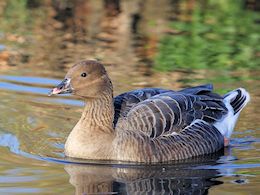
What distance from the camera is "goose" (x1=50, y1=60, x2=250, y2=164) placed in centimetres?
1145

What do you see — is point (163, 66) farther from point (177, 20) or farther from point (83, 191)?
point (83, 191)

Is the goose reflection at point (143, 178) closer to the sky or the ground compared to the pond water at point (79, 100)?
closer to the ground

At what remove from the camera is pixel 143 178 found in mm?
10898

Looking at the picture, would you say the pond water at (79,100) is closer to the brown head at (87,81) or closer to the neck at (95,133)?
the neck at (95,133)

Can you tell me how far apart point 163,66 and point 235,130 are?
13.8 ft

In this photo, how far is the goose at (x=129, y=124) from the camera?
11.4 meters

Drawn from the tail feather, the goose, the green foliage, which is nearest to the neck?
the goose

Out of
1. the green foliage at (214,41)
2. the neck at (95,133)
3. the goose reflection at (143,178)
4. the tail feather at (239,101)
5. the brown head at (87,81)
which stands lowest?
the goose reflection at (143,178)

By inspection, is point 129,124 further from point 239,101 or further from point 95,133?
point 239,101

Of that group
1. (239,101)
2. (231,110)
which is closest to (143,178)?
(231,110)

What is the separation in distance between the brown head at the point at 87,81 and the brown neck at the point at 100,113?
0.26 ft

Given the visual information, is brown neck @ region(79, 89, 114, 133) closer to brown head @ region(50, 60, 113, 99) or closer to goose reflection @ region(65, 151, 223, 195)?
brown head @ region(50, 60, 113, 99)

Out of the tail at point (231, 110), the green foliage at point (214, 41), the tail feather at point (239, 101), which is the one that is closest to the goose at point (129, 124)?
the tail at point (231, 110)

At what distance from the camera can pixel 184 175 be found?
1110cm
